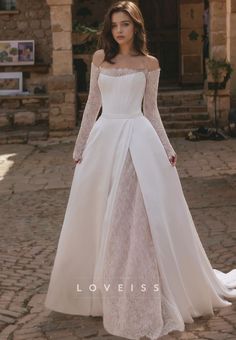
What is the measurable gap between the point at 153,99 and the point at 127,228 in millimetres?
816

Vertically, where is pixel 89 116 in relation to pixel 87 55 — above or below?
below

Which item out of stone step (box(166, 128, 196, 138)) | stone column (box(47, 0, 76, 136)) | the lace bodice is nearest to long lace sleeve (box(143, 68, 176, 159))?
the lace bodice

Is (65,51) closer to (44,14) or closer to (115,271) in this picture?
(44,14)

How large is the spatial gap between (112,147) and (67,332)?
1.10m

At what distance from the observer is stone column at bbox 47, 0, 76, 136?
1305 centimetres

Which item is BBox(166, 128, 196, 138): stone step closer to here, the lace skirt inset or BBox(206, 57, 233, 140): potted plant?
BBox(206, 57, 233, 140): potted plant

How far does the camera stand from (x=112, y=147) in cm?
402

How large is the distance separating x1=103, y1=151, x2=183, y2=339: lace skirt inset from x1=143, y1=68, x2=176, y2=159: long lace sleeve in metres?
0.33

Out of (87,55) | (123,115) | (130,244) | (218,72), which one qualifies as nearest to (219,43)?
(218,72)

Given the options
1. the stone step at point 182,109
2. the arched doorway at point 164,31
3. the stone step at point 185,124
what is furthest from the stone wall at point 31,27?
the stone step at point 185,124

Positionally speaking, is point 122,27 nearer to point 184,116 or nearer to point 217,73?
point 217,73

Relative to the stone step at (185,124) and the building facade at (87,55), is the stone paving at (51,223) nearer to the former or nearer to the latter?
the stone step at (185,124)

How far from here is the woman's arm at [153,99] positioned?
13.4 ft

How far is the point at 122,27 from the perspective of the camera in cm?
396
